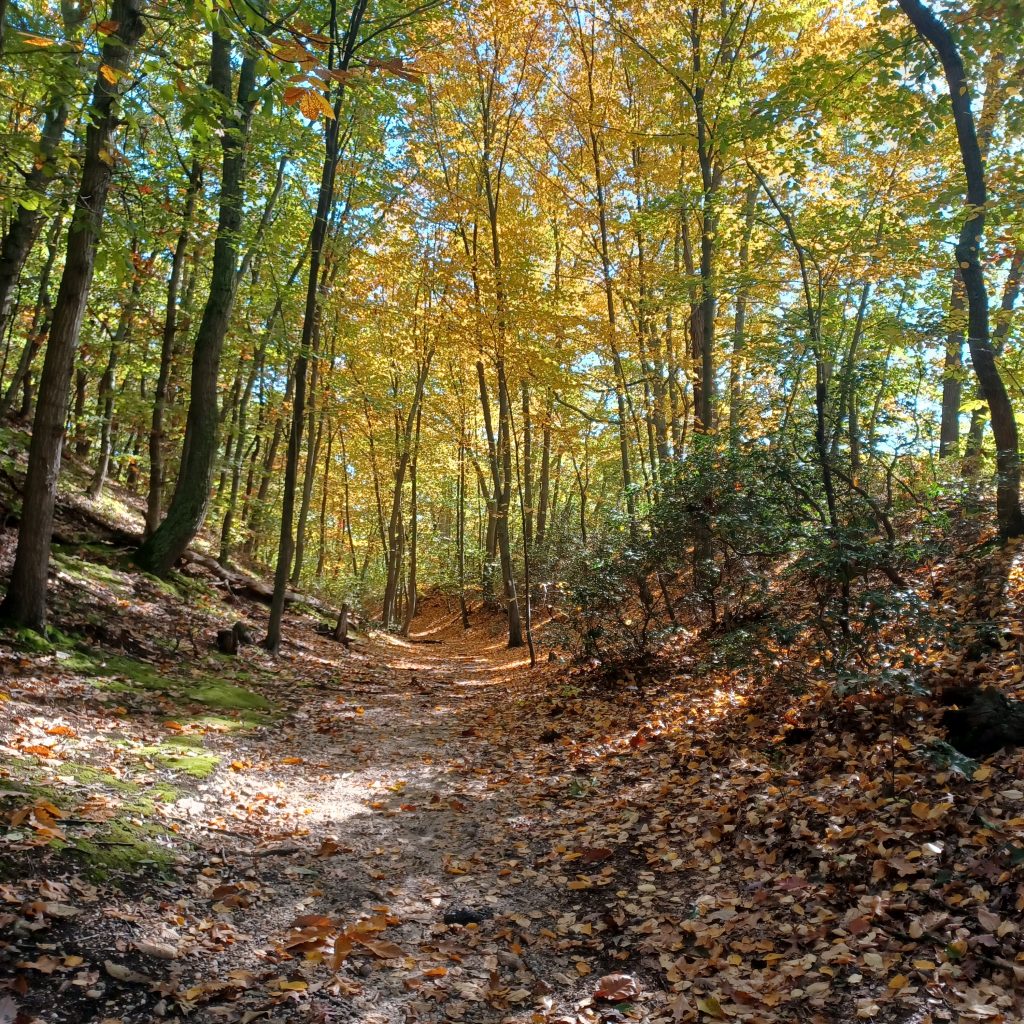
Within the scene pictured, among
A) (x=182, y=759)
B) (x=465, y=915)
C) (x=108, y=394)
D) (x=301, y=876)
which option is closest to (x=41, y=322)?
(x=108, y=394)

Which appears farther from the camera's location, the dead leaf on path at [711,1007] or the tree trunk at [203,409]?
the tree trunk at [203,409]

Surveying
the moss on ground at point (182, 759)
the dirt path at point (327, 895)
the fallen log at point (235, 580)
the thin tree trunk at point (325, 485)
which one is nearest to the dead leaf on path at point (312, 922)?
the dirt path at point (327, 895)

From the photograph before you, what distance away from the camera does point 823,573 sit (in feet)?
18.2

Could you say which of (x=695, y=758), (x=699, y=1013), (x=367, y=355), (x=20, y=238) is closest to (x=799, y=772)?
(x=695, y=758)

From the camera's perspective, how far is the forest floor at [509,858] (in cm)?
278

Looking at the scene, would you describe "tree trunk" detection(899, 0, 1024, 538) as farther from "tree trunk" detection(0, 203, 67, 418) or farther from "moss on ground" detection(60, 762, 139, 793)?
"tree trunk" detection(0, 203, 67, 418)

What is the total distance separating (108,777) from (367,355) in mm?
16898

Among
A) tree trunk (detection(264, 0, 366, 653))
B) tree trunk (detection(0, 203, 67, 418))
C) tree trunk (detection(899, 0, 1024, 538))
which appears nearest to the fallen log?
tree trunk (detection(264, 0, 366, 653))

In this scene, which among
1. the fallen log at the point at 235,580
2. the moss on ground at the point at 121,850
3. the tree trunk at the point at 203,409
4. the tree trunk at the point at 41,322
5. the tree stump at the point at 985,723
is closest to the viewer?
the moss on ground at the point at 121,850

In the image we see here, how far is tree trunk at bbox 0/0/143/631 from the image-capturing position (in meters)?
Answer: 6.05

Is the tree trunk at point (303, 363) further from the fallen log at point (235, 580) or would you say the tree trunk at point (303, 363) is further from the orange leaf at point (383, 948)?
the orange leaf at point (383, 948)

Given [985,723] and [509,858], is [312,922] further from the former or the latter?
[985,723]

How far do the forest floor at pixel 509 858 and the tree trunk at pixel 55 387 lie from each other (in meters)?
0.67

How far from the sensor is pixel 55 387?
245 inches
